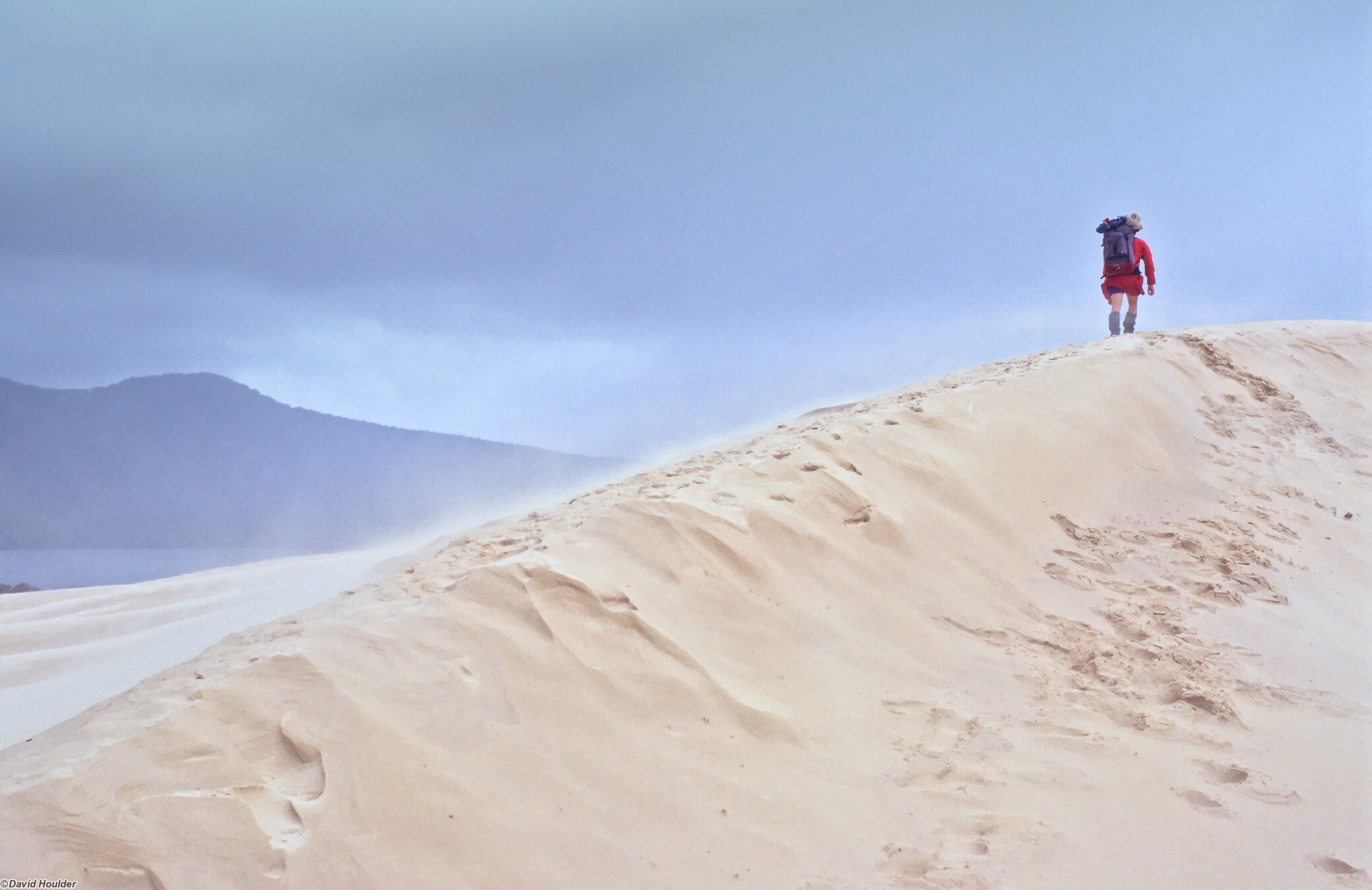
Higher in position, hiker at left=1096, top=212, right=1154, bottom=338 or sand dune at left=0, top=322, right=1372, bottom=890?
hiker at left=1096, top=212, right=1154, bottom=338

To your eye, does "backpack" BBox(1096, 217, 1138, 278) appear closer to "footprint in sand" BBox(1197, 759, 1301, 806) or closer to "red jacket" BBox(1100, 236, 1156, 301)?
"red jacket" BBox(1100, 236, 1156, 301)

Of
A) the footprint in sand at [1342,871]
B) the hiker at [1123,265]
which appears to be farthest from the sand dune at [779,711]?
the hiker at [1123,265]

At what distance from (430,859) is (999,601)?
10.2ft

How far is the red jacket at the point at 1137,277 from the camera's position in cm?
912

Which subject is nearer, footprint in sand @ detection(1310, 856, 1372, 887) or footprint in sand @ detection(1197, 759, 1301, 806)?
footprint in sand @ detection(1310, 856, 1372, 887)

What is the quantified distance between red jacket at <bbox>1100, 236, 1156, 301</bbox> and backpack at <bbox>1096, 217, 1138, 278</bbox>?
0.11 feet

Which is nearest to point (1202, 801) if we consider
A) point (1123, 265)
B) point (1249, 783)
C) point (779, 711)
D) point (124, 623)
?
point (1249, 783)

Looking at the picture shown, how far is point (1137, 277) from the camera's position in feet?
30.2

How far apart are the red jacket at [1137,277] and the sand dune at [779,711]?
449cm

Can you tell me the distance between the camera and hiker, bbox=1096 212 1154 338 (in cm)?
909

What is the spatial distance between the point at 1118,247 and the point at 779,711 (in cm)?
793

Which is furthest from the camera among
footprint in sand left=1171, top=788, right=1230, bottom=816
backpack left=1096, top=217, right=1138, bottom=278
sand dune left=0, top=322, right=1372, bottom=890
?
backpack left=1096, top=217, right=1138, bottom=278

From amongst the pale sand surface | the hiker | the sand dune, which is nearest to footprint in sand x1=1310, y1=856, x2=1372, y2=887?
the sand dune

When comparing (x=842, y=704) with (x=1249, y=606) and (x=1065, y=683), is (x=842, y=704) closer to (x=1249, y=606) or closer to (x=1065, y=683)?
(x=1065, y=683)
